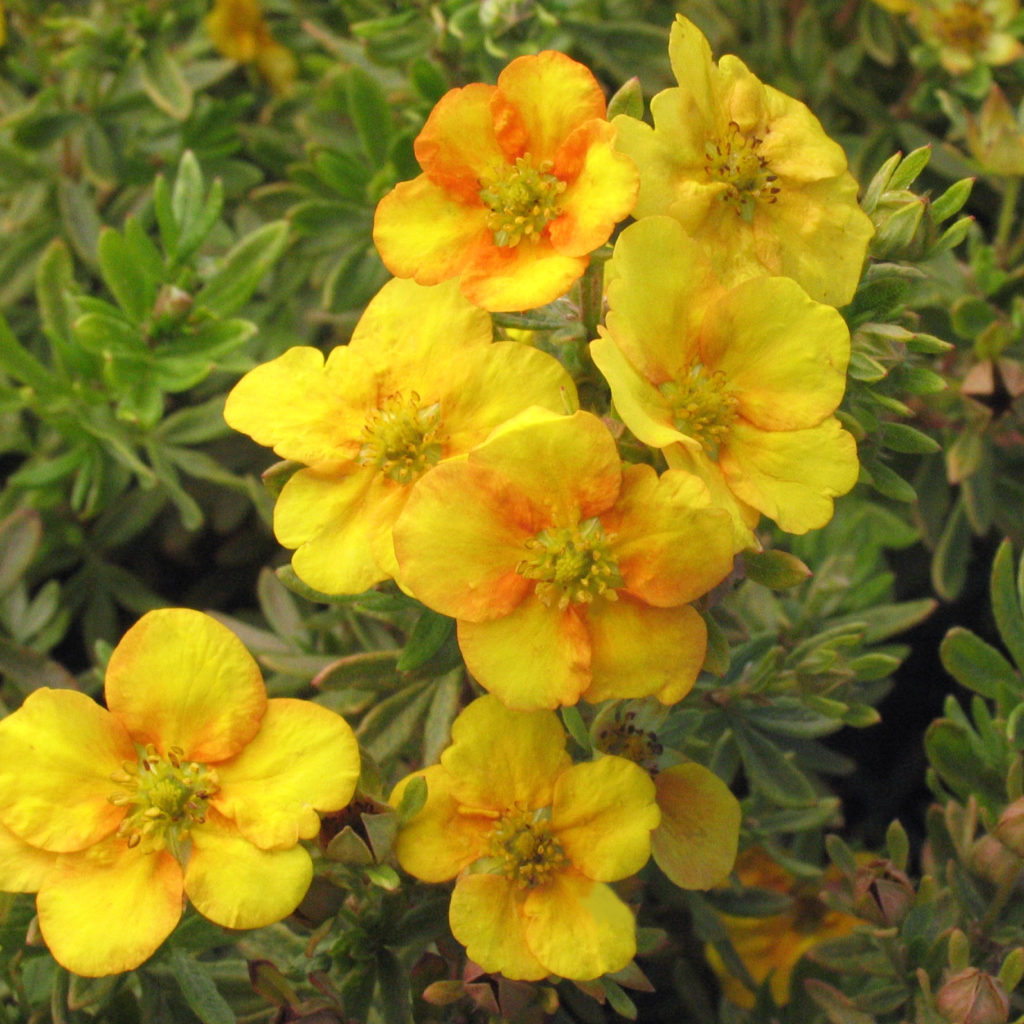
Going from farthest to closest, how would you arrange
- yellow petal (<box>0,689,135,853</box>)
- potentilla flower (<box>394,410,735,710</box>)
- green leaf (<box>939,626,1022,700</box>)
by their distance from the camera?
green leaf (<box>939,626,1022,700</box>)
yellow petal (<box>0,689,135,853</box>)
potentilla flower (<box>394,410,735,710</box>)

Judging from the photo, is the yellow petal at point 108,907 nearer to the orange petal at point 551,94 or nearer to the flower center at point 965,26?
the orange petal at point 551,94

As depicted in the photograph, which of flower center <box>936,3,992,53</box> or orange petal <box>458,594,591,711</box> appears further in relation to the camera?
flower center <box>936,3,992,53</box>

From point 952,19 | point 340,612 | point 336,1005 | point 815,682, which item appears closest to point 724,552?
point 815,682

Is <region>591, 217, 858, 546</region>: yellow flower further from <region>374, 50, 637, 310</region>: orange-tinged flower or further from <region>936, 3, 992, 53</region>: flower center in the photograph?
<region>936, 3, 992, 53</region>: flower center

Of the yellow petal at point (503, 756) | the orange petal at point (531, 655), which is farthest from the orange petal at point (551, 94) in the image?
the yellow petal at point (503, 756)

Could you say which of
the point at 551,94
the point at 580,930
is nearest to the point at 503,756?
the point at 580,930

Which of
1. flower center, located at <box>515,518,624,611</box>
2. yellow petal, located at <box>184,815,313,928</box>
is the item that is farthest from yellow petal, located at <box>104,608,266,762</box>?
flower center, located at <box>515,518,624,611</box>

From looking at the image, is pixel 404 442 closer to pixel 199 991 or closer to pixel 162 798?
pixel 162 798
